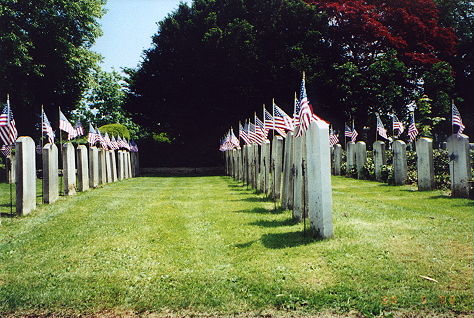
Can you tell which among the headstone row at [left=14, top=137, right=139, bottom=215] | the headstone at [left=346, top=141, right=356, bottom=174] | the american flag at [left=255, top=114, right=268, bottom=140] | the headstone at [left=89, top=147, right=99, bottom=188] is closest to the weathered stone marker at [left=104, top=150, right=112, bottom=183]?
the headstone row at [left=14, top=137, right=139, bottom=215]

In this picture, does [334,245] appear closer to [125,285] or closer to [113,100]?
[125,285]

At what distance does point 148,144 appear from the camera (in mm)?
37750

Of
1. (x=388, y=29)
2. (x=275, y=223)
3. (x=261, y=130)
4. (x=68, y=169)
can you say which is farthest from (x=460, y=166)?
(x=388, y=29)

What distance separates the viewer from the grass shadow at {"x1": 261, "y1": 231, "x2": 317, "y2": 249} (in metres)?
7.04

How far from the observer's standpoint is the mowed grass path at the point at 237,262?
479 cm

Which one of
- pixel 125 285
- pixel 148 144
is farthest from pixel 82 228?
pixel 148 144

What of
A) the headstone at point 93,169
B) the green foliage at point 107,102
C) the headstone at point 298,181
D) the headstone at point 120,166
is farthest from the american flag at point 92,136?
the green foliage at point 107,102

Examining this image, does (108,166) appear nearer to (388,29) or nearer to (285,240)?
(285,240)

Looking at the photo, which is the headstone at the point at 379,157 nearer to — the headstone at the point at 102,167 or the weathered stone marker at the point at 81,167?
the weathered stone marker at the point at 81,167

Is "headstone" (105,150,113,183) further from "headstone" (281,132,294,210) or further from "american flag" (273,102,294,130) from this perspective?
"headstone" (281,132,294,210)

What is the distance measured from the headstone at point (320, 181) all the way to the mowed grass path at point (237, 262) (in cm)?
32

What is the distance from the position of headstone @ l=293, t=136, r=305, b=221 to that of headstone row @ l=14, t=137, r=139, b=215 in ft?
22.1

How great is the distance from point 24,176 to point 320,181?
24.9 ft

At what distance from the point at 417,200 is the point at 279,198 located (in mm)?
3801
